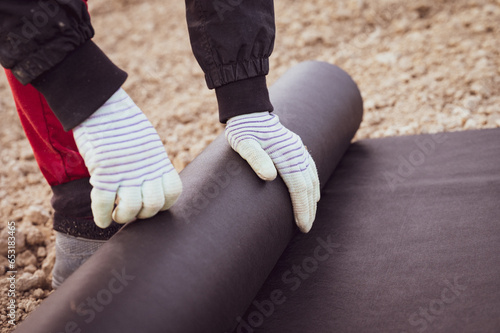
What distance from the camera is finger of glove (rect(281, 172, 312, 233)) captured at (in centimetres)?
121

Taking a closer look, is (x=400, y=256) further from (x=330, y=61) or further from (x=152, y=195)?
(x=330, y=61)

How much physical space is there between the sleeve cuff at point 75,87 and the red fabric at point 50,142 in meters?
0.43

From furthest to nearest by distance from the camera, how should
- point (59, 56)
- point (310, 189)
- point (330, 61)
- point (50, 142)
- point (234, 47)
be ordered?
point (330, 61) < point (50, 142) < point (310, 189) < point (234, 47) < point (59, 56)

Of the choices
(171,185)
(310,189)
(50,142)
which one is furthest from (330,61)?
(171,185)

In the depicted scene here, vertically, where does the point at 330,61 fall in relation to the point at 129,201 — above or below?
below

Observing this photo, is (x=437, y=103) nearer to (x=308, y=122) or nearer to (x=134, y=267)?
(x=308, y=122)

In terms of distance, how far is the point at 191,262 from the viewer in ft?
3.22

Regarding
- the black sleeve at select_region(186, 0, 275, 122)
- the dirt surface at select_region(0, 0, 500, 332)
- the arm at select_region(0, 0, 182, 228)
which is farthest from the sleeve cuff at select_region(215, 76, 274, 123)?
the dirt surface at select_region(0, 0, 500, 332)

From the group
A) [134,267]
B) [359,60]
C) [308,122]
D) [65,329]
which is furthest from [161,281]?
[359,60]

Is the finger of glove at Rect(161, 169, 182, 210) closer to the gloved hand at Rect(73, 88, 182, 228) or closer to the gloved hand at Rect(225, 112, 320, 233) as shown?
the gloved hand at Rect(73, 88, 182, 228)

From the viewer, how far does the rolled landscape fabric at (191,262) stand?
0.89 meters

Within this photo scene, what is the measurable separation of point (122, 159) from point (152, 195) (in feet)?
0.32

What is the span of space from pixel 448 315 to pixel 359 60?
7.39 ft

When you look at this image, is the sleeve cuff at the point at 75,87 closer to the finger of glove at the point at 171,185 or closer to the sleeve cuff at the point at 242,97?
the finger of glove at the point at 171,185
